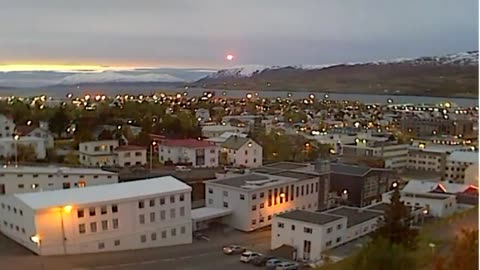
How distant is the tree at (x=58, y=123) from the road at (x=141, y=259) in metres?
4.78

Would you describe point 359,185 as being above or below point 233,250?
above

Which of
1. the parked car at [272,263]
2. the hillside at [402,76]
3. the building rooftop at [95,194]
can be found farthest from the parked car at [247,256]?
the hillside at [402,76]

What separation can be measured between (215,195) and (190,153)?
228 centimetres

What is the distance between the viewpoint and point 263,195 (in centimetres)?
472

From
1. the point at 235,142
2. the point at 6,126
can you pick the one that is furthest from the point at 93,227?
the point at 6,126

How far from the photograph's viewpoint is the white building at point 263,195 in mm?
4637

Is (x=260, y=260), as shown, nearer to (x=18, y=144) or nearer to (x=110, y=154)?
(x=110, y=154)

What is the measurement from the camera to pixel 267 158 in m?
7.31

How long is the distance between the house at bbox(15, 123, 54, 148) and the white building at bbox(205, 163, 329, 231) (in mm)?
3483

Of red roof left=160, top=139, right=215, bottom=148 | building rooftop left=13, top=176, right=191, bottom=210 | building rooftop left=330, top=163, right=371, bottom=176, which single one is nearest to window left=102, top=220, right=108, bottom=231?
building rooftop left=13, top=176, right=191, bottom=210

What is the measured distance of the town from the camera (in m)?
3.46

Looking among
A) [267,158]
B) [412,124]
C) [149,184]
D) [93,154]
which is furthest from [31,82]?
[412,124]

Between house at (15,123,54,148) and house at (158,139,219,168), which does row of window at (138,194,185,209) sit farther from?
house at (15,123,54,148)

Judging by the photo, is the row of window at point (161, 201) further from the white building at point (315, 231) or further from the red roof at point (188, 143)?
the red roof at point (188, 143)
